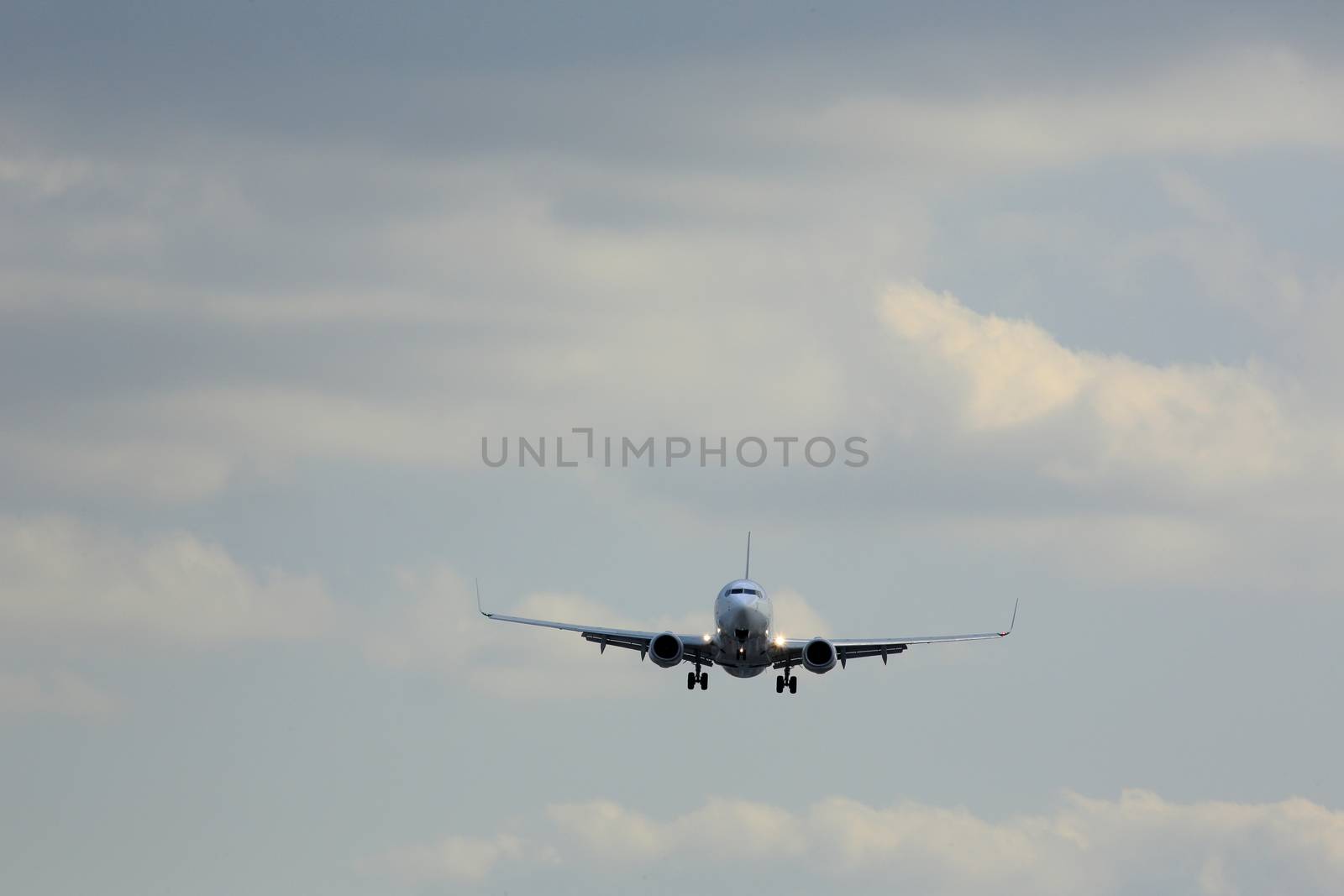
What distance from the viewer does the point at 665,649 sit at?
133000 mm

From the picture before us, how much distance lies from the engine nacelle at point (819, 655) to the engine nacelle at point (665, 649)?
271 inches

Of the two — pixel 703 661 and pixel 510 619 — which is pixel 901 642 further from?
pixel 510 619

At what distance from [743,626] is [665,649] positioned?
18.3 feet

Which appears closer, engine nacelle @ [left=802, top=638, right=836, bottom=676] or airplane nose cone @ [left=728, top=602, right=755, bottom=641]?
airplane nose cone @ [left=728, top=602, right=755, bottom=641]

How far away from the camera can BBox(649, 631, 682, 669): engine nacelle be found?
133 metres

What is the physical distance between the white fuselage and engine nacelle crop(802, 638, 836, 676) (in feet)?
6.97

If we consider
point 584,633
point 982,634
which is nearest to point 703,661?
point 584,633

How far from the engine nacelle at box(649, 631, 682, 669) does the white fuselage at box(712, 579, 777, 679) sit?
2.10 metres

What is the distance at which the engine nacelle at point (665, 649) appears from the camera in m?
133

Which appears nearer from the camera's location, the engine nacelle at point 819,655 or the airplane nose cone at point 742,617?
the airplane nose cone at point 742,617

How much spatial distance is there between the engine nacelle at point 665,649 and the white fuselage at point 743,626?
2095 millimetres

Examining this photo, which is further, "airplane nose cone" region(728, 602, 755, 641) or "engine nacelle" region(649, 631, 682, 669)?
"engine nacelle" region(649, 631, 682, 669)

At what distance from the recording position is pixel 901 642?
13912 centimetres

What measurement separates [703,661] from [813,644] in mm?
7279
